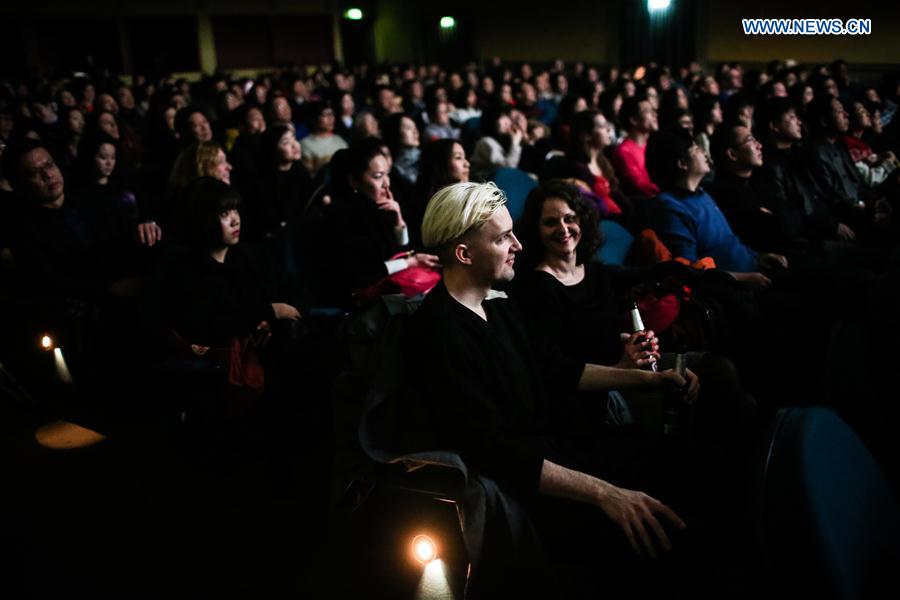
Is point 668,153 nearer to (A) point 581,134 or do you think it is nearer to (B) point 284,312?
(A) point 581,134

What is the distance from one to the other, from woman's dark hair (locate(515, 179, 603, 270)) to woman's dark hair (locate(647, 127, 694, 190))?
0.90m

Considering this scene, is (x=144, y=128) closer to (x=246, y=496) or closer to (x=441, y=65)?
(x=246, y=496)

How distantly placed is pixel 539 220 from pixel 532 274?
19 cm

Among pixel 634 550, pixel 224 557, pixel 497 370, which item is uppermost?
pixel 497 370

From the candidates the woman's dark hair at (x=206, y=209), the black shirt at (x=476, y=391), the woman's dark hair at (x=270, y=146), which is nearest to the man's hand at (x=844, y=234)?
the black shirt at (x=476, y=391)

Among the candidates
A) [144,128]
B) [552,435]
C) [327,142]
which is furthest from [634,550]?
[144,128]

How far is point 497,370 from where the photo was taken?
1.63 m

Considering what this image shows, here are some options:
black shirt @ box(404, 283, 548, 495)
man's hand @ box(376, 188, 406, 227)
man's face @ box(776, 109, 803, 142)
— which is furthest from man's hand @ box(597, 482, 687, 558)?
man's face @ box(776, 109, 803, 142)

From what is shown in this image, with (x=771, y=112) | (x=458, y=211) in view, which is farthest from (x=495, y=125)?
(x=458, y=211)

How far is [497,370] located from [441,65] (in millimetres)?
18624

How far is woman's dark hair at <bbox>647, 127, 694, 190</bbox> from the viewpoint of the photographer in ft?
10.0

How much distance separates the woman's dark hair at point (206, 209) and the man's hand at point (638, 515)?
1757mm

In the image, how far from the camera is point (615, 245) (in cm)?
300

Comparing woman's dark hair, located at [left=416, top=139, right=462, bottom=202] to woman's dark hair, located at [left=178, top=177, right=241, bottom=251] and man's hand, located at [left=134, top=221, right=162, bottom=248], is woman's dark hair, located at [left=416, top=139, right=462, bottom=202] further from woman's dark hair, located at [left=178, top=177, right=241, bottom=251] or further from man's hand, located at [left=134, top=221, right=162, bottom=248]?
man's hand, located at [left=134, top=221, right=162, bottom=248]
